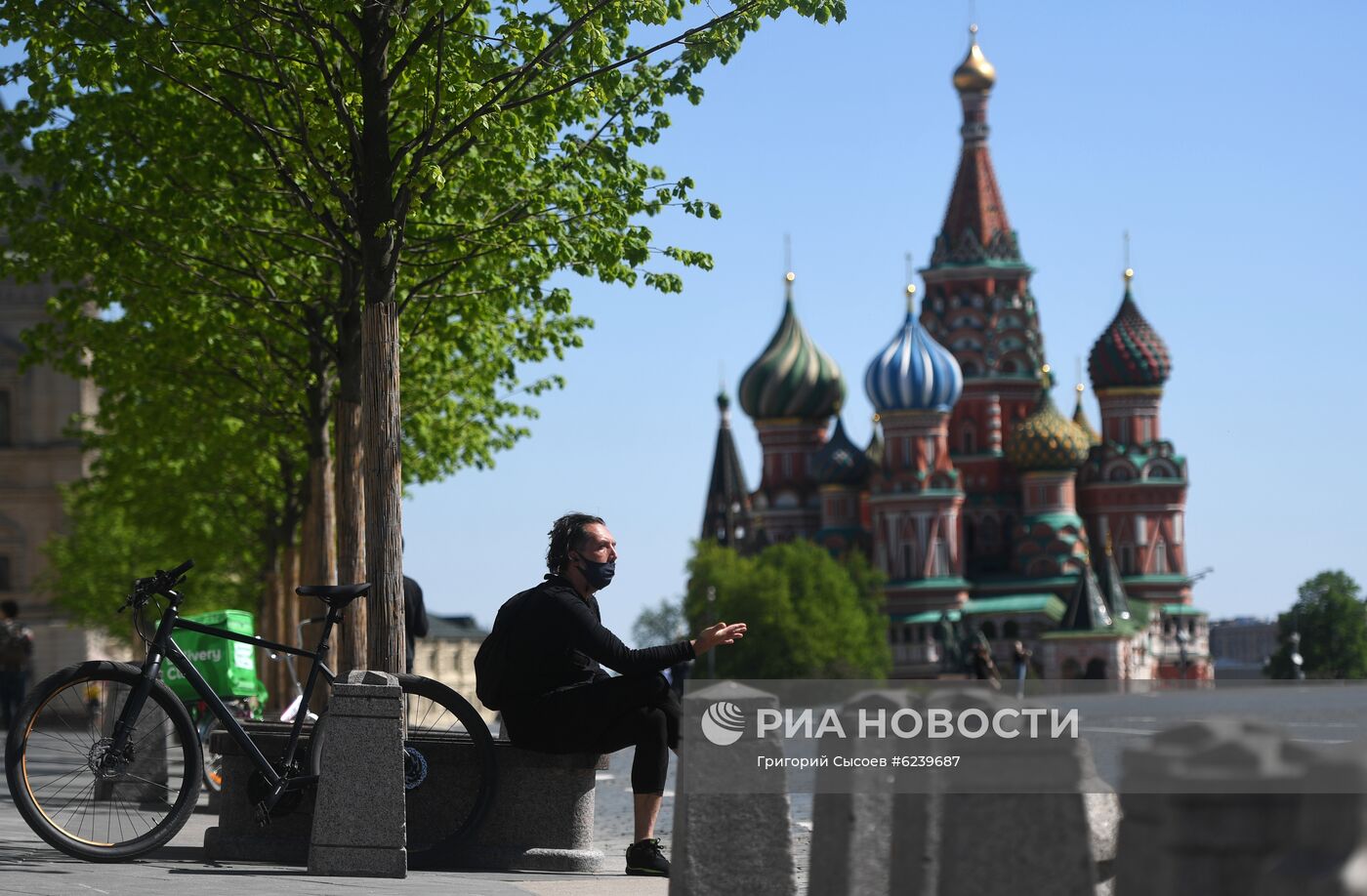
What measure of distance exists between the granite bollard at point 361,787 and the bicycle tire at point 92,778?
A: 22.9 inches

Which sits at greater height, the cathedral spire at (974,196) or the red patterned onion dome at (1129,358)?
the cathedral spire at (974,196)

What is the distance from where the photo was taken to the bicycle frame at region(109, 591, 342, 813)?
930 centimetres

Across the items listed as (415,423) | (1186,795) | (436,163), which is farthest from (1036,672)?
(1186,795)

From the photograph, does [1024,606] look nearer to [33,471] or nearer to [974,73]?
[974,73]

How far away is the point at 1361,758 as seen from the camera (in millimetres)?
4262

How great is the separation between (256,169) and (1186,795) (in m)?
14.5

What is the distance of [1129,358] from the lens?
393 feet

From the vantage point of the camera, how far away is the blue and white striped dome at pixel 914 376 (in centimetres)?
11569

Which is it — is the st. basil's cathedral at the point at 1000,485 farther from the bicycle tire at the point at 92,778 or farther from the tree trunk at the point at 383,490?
the bicycle tire at the point at 92,778

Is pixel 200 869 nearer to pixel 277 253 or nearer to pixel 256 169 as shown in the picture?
pixel 256 169

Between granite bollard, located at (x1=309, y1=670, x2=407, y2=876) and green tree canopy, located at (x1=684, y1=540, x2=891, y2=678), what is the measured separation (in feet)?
314

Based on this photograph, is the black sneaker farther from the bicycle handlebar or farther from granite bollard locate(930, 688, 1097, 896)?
granite bollard locate(930, 688, 1097, 896)

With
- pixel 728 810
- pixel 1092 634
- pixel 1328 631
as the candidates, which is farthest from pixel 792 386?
pixel 728 810

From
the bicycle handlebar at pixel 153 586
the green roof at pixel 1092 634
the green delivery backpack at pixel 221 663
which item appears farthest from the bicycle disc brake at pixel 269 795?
the green roof at pixel 1092 634
